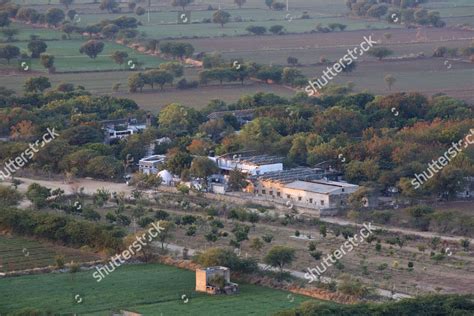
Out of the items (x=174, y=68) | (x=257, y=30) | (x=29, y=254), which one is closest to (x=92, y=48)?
(x=174, y=68)

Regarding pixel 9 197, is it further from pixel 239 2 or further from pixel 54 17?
pixel 239 2

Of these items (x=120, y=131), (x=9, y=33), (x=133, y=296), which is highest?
(x=9, y=33)

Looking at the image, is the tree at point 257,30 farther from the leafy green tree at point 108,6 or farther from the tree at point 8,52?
the tree at point 8,52

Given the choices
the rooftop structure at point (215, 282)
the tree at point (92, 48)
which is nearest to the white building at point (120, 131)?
the rooftop structure at point (215, 282)

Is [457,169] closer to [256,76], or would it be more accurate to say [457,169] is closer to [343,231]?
[343,231]

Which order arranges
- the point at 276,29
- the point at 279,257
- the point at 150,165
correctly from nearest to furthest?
the point at 279,257 → the point at 150,165 → the point at 276,29

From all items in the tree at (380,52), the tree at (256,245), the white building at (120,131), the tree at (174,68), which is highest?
the tree at (380,52)
